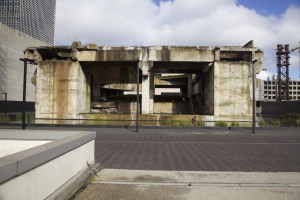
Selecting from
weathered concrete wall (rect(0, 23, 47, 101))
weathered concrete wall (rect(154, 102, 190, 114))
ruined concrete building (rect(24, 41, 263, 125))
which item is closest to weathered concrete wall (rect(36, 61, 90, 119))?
ruined concrete building (rect(24, 41, 263, 125))

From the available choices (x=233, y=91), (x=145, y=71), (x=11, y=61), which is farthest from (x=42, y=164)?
(x=11, y=61)

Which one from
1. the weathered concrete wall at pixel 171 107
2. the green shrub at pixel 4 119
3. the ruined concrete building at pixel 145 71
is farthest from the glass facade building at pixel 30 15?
the green shrub at pixel 4 119

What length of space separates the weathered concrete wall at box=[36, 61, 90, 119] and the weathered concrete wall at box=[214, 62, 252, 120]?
47.9ft

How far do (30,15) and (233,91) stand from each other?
16699 centimetres

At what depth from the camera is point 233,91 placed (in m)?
28.1

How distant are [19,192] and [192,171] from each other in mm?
5335

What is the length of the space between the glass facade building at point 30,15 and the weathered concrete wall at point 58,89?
13622 cm

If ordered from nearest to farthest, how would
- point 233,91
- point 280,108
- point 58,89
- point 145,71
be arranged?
point 233,91
point 58,89
point 145,71
point 280,108

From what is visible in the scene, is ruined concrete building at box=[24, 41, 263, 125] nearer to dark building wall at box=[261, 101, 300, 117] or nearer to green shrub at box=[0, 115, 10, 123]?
green shrub at box=[0, 115, 10, 123]

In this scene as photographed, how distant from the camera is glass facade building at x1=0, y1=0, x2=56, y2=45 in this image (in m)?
151

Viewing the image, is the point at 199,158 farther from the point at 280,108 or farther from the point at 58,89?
the point at 280,108

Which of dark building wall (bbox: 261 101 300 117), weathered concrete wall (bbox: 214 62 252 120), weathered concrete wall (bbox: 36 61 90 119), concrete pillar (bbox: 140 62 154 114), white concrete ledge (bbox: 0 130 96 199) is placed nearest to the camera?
white concrete ledge (bbox: 0 130 96 199)

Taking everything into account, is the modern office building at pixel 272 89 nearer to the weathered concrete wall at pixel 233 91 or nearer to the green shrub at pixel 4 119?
the weathered concrete wall at pixel 233 91

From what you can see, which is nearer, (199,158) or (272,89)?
(199,158)
